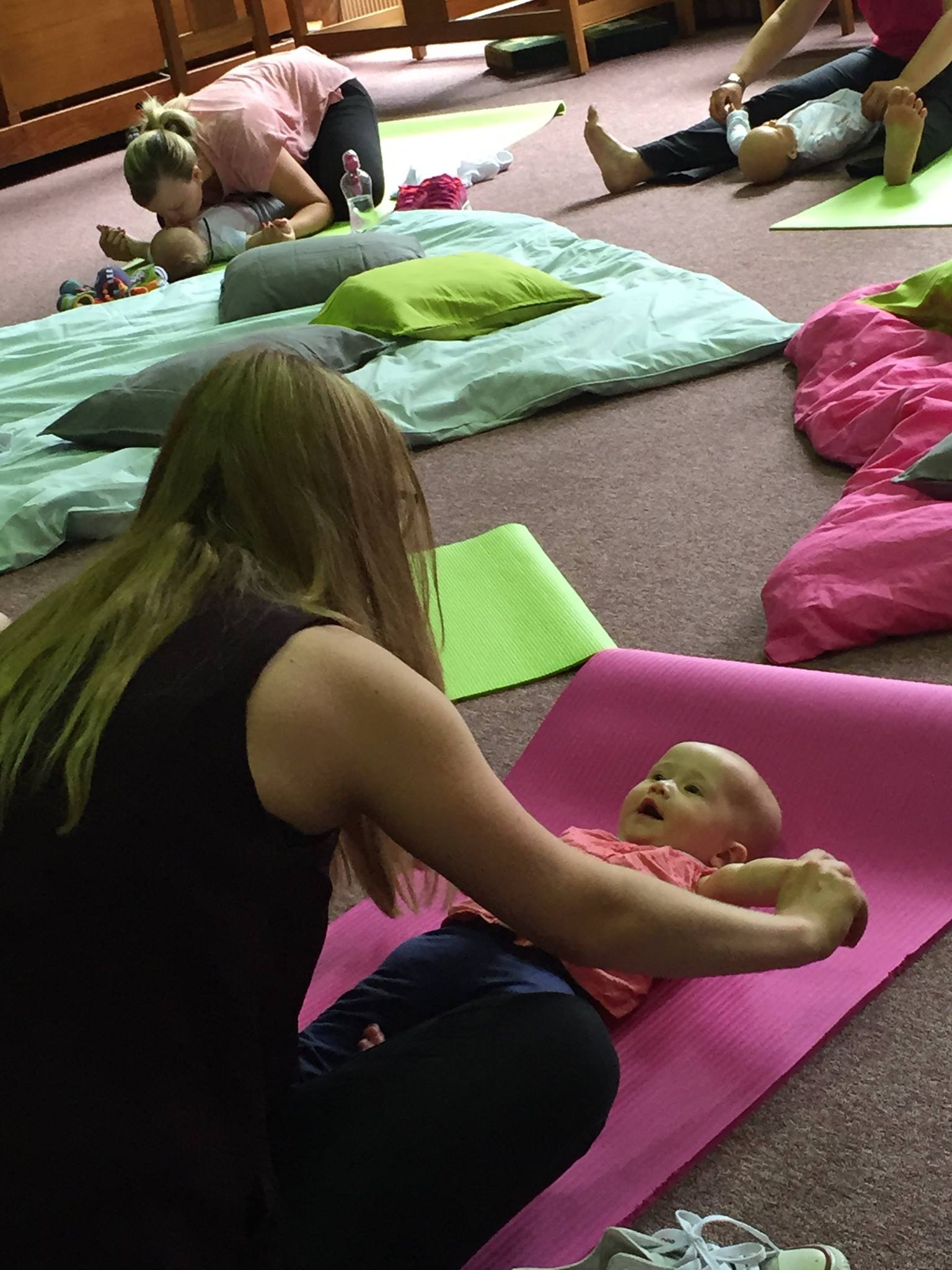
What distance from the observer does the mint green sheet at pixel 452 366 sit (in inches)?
94.8

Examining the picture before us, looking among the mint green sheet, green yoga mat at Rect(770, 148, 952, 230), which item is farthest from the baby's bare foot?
green yoga mat at Rect(770, 148, 952, 230)

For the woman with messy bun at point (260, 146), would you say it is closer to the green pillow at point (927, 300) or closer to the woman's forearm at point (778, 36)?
the woman's forearm at point (778, 36)

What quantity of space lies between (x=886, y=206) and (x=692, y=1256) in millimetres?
2648

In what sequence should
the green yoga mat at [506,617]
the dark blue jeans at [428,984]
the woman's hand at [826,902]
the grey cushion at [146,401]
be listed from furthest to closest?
the grey cushion at [146,401], the green yoga mat at [506,617], the dark blue jeans at [428,984], the woman's hand at [826,902]

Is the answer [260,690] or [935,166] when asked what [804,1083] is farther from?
[935,166]

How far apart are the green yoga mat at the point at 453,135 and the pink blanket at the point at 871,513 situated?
216 centimetres

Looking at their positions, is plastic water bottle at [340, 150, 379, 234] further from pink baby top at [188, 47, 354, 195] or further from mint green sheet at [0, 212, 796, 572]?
mint green sheet at [0, 212, 796, 572]

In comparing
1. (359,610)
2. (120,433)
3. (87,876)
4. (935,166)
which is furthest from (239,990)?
(935,166)

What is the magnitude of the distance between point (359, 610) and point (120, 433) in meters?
1.78

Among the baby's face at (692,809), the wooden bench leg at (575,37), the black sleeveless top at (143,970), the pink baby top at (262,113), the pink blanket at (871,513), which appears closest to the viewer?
the black sleeveless top at (143,970)

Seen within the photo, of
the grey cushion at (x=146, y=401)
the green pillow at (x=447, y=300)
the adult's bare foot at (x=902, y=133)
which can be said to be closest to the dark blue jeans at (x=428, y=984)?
the grey cushion at (x=146, y=401)

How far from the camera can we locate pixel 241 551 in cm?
90

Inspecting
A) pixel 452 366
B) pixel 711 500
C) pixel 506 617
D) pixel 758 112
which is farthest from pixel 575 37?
pixel 506 617

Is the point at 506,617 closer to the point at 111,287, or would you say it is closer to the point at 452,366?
the point at 452,366
